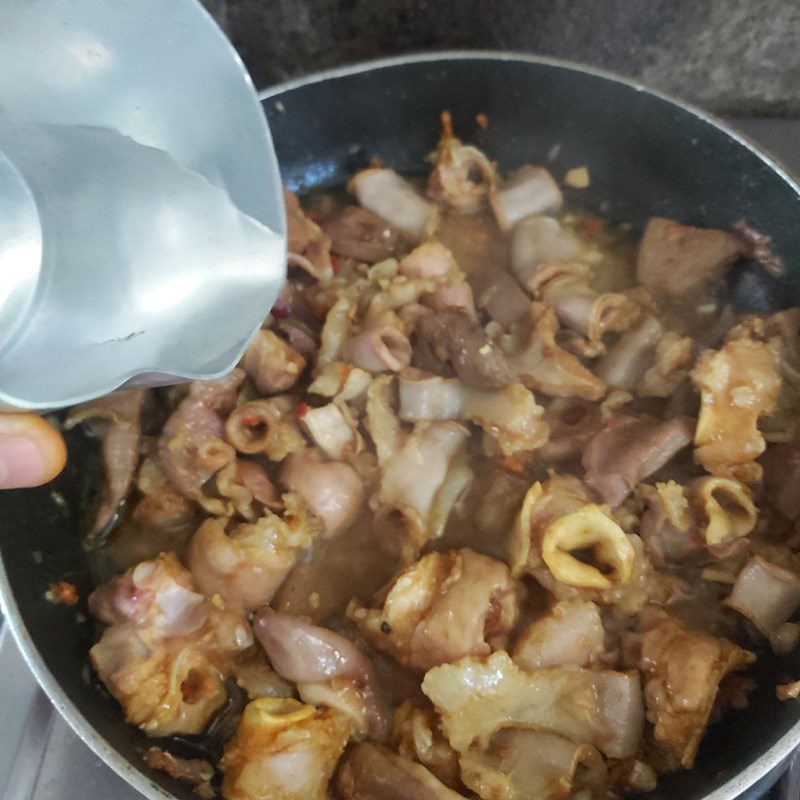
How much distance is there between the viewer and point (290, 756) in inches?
61.0

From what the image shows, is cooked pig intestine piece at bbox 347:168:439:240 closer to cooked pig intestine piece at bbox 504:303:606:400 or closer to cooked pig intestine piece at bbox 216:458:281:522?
cooked pig intestine piece at bbox 504:303:606:400

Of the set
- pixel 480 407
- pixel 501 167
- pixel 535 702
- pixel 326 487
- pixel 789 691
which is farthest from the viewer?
pixel 501 167

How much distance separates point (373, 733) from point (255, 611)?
407mm

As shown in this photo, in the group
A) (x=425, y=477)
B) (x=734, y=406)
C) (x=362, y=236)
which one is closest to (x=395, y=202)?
(x=362, y=236)

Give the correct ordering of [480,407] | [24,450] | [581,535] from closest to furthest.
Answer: [24,450] → [581,535] → [480,407]

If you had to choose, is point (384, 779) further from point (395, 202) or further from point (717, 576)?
point (395, 202)

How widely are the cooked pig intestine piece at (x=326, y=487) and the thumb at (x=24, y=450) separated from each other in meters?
0.63

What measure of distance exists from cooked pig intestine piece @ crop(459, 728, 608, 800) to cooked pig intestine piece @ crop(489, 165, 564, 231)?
1.47 m

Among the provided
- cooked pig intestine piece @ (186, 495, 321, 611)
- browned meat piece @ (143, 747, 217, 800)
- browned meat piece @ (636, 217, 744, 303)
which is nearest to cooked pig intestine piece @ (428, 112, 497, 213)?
browned meat piece @ (636, 217, 744, 303)

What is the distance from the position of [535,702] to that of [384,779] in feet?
1.16

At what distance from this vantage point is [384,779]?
5.07 feet

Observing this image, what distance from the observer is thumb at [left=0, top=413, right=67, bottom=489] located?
137 cm

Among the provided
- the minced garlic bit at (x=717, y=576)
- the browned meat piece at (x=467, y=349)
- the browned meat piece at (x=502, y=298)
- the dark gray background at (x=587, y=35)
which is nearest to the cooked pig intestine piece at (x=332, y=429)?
the browned meat piece at (x=467, y=349)

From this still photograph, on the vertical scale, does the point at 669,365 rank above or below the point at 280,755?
above
